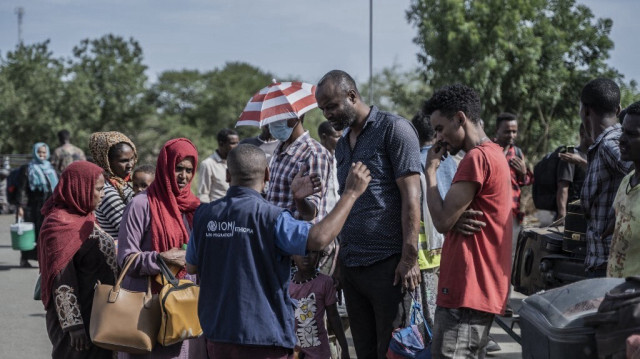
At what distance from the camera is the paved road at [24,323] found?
23.9 feet

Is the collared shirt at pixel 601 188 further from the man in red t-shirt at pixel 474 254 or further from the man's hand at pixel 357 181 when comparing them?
the man's hand at pixel 357 181

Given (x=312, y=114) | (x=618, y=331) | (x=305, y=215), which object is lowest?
(x=618, y=331)

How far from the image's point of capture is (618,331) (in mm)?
2842

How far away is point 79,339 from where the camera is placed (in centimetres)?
451

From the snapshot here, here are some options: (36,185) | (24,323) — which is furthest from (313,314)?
(36,185)

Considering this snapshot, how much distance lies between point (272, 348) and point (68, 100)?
4716 centimetres

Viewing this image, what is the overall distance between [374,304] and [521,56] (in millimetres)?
19746

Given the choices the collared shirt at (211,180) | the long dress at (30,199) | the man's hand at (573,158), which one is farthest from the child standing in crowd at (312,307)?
the long dress at (30,199)

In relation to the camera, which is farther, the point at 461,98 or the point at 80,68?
the point at 80,68

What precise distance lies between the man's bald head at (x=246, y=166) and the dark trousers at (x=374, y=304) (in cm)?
110

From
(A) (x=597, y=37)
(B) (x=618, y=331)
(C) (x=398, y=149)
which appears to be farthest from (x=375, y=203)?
(A) (x=597, y=37)

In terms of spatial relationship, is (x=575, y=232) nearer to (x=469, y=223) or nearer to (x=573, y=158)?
(x=573, y=158)

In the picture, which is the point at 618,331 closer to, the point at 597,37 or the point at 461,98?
the point at 461,98

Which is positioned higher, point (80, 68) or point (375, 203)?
point (80, 68)
